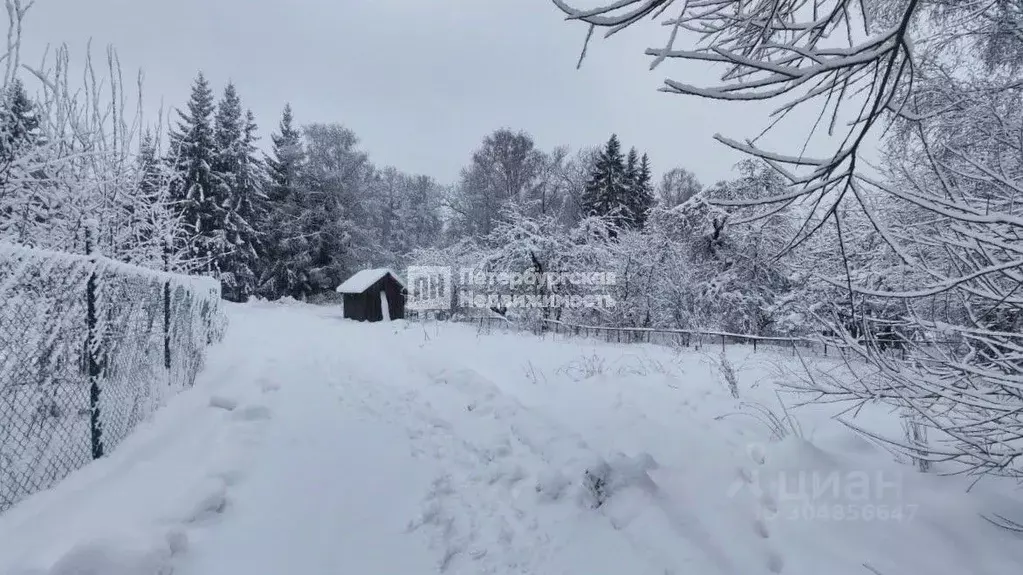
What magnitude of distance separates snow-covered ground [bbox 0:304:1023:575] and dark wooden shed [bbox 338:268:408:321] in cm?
1745

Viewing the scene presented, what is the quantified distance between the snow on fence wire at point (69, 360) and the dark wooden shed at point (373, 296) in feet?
57.7

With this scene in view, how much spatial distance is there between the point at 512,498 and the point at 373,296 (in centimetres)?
2057

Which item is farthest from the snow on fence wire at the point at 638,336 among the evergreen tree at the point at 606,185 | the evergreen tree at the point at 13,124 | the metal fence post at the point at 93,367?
the evergreen tree at the point at 606,185

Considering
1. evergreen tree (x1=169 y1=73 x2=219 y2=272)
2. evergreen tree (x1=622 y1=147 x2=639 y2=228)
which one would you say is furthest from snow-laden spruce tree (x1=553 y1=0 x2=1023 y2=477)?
evergreen tree (x1=169 y1=73 x2=219 y2=272)

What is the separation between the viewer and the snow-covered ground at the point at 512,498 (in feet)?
7.53

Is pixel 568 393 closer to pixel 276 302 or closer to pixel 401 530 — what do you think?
pixel 401 530

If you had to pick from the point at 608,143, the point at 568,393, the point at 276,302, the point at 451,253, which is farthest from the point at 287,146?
the point at 568,393

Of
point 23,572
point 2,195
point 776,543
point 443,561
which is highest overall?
point 2,195

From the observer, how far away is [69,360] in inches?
138

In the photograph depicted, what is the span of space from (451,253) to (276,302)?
1254cm

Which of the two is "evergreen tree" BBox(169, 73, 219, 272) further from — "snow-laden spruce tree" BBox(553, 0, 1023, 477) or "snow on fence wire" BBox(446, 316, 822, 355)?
"snow-laden spruce tree" BBox(553, 0, 1023, 477)

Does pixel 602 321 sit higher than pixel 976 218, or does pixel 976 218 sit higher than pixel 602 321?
pixel 976 218

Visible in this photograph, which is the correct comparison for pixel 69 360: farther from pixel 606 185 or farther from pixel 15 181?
pixel 606 185

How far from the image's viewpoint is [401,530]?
9.89ft
